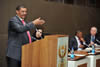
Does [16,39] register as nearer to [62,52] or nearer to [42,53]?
[42,53]

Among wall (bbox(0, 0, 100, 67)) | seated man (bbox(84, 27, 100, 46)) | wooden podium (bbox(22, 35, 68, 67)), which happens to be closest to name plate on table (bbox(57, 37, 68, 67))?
wooden podium (bbox(22, 35, 68, 67))

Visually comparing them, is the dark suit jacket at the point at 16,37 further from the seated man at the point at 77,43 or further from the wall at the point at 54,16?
the seated man at the point at 77,43

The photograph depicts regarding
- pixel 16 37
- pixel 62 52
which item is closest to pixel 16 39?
pixel 16 37

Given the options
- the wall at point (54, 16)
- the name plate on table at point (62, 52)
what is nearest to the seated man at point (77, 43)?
the wall at point (54, 16)

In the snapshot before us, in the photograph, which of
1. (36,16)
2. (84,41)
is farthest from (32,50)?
(84,41)

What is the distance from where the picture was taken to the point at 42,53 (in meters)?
2.90

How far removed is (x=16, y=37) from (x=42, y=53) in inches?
31.7

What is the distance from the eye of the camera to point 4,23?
4.55 metres

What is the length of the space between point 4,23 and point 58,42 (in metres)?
1.98

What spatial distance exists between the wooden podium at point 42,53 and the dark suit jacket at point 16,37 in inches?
21.5

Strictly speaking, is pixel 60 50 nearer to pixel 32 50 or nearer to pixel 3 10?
pixel 32 50

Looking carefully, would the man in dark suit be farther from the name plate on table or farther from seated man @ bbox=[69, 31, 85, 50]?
seated man @ bbox=[69, 31, 85, 50]

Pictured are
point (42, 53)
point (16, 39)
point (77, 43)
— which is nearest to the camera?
point (42, 53)

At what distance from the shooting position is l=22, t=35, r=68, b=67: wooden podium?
285 centimetres
